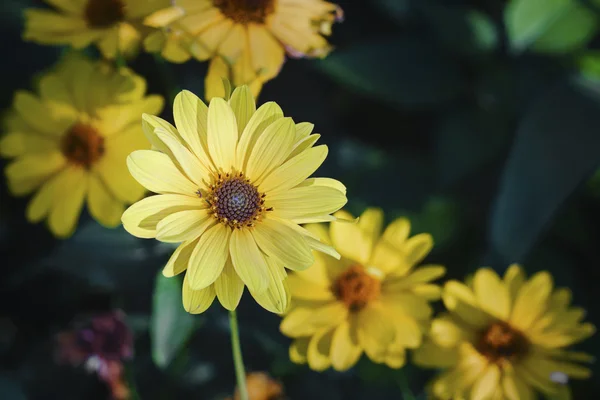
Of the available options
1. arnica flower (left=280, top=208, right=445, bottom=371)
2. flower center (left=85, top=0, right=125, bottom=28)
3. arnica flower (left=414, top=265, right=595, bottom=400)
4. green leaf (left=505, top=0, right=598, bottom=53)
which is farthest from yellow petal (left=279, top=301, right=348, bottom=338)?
green leaf (left=505, top=0, right=598, bottom=53)

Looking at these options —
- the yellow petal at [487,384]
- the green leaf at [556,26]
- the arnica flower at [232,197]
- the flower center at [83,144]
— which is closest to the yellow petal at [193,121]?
the arnica flower at [232,197]

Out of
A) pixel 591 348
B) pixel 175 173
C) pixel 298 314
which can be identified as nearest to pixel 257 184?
pixel 175 173

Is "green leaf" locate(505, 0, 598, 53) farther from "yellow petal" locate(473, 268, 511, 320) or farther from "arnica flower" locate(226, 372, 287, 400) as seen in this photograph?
"arnica flower" locate(226, 372, 287, 400)

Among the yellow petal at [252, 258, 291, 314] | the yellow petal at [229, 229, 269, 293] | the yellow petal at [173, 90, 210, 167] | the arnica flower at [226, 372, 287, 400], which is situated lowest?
the arnica flower at [226, 372, 287, 400]

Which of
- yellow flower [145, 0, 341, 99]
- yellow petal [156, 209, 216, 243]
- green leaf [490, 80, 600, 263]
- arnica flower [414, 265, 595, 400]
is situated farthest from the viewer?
green leaf [490, 80, 600, 263]

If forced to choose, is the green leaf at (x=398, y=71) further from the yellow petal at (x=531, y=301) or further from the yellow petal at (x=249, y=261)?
the yellow petal at (x=249, y=261)

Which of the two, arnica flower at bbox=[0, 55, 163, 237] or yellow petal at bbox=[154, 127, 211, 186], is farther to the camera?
arnica flower at bbox=[0, 55, 163, 237]

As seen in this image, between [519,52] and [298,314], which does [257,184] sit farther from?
[519,52]

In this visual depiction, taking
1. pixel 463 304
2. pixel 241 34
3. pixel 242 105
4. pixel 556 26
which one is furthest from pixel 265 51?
pixel 556 26
